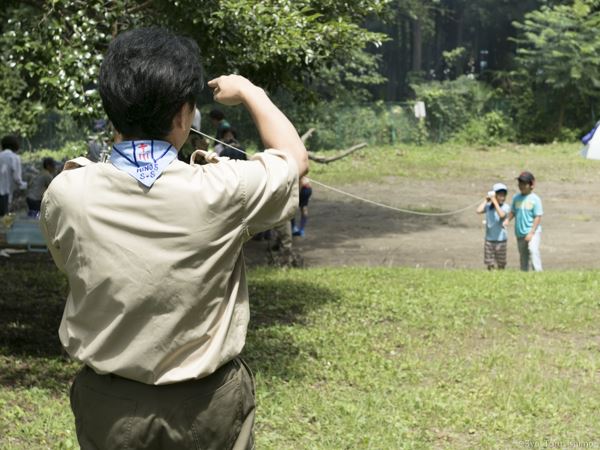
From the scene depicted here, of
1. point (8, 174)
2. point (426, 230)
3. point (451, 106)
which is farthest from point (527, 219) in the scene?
point (451, 106)

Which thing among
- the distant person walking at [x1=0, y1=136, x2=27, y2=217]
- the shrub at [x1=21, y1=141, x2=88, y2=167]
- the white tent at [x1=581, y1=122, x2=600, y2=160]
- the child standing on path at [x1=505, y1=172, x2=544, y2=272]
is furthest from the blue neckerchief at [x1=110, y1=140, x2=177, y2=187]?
the shrub at [x1=21, y1=141, x2=88, y2=167]

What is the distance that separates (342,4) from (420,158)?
65.1 feet

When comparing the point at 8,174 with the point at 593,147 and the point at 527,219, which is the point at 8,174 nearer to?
the point at 527,219

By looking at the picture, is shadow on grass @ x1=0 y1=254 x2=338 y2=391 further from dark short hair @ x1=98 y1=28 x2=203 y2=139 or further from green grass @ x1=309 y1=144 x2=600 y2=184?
green grass @ x1=309 y1=144 x2=600 y2=184

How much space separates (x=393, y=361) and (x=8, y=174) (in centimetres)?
1084

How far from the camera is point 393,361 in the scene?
281 inches

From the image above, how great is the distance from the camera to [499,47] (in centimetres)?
5034

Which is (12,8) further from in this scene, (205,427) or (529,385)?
(205,427)

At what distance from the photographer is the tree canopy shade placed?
22.0 ft

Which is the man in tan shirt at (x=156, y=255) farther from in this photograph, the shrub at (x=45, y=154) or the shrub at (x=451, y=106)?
the shrub at (x=451, y=106)

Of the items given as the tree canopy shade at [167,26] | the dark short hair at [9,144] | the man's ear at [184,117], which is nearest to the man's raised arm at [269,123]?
the man's ear at [184,117]

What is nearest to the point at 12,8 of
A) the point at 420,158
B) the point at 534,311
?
the point at 534,311

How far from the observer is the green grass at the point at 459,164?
25.2m

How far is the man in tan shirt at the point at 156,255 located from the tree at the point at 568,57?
3309cm
